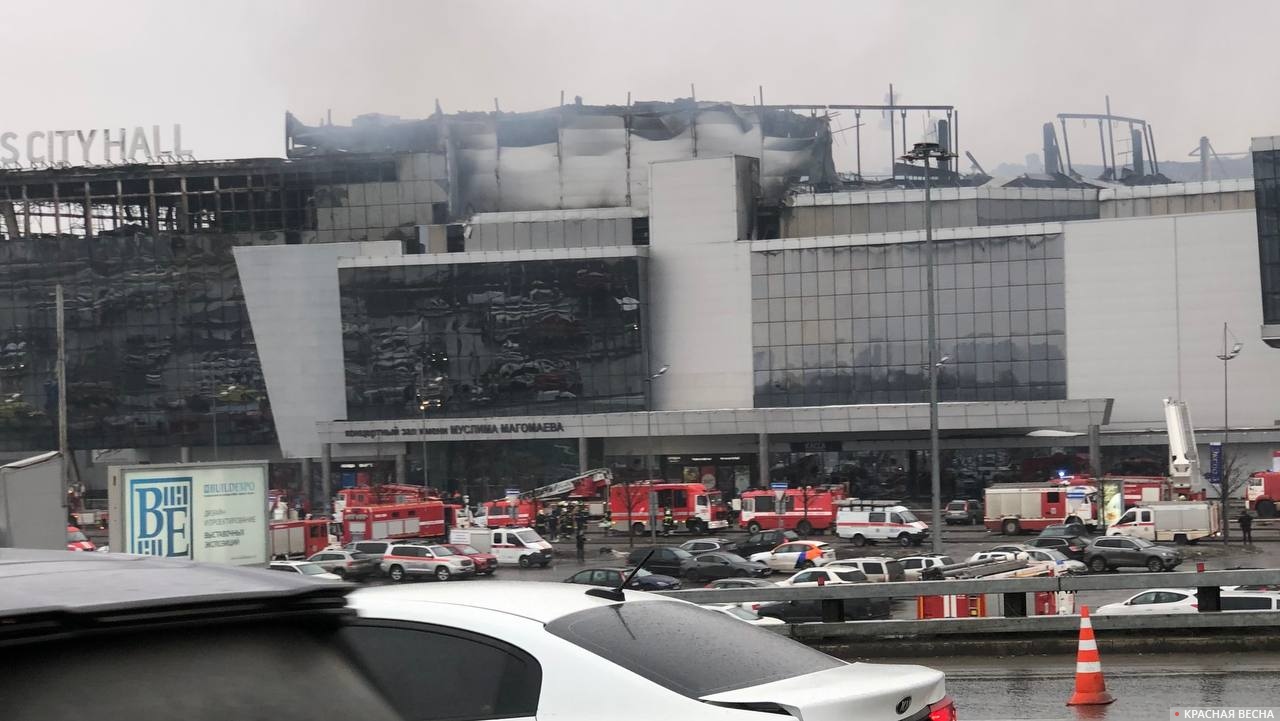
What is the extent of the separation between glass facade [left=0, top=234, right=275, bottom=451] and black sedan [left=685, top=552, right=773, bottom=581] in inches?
2512

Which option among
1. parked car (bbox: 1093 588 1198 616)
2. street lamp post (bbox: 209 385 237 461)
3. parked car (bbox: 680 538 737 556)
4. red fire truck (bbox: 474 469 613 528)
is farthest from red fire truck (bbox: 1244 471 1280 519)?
street lamp post (bbox: 209 385 237 461)

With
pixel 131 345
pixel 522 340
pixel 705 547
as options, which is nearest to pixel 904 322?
pixel 522 340

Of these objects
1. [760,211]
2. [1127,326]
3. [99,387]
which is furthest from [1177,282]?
[99,387]

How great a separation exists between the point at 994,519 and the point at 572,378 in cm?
3961

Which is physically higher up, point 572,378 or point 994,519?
point 572,378

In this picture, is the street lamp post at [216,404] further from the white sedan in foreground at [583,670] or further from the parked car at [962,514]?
the white sedan in foreground at [583,670]

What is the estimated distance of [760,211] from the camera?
105 m

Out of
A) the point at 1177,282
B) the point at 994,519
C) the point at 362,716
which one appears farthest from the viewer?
the point at 1177,282

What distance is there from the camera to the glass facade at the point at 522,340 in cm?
10056

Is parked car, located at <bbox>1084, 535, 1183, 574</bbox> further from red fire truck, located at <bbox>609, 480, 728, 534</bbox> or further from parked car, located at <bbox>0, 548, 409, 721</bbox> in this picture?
parked car, located at <bbox>0, 548, 409, 721</bbox>

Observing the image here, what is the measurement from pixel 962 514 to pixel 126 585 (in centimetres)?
7559

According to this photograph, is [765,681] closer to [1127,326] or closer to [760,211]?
[1127,326]

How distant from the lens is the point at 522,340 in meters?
101

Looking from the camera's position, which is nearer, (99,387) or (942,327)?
(942,327)
